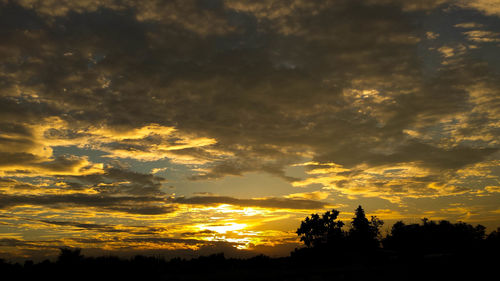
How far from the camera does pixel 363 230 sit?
4373 inches

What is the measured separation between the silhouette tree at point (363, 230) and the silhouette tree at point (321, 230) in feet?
21.0

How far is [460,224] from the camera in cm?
11738

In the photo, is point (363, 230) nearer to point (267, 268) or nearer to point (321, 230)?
point (321, 230)

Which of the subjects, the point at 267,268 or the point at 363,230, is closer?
the point at 267,268

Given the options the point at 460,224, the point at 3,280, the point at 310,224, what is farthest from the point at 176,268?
the point at 460,224

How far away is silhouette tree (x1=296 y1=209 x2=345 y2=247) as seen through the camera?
339 ft

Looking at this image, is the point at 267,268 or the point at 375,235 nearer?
the point at 267,268

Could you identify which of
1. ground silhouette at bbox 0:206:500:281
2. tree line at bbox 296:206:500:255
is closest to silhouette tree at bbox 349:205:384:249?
tree line at bbox 296:206:500:255

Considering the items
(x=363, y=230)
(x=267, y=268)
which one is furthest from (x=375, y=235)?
(x=267, y=268)

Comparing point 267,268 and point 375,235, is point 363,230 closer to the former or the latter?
point 375,235

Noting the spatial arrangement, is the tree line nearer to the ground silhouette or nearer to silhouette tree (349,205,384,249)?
silhouette tree (349,205,384,249)

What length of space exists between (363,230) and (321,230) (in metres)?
17.5

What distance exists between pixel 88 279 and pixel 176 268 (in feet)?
38.7

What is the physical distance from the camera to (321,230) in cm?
10356
